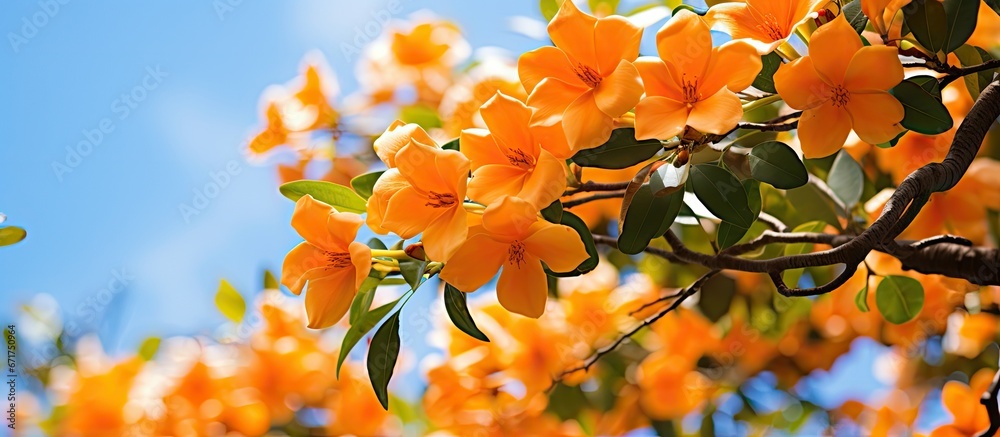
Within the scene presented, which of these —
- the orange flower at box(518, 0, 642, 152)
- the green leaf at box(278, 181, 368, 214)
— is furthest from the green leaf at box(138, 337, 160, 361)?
the orange flower at box(518, 0, 642, 152)

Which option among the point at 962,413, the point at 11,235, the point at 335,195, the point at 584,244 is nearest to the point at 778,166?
the point at 584,244

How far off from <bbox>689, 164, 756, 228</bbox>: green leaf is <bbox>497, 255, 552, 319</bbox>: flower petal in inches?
5.0

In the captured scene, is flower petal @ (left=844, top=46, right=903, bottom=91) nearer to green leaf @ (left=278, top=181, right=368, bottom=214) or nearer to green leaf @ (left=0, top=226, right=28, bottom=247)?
green leaf @ (left=278, top=181, right=368, bottom=214)

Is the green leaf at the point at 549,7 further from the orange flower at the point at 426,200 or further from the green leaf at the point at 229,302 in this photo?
the green leaf at the point at 229,302

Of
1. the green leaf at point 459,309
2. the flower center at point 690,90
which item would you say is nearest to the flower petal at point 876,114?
the flower center at point 690,90

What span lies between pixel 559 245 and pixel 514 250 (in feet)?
0.11

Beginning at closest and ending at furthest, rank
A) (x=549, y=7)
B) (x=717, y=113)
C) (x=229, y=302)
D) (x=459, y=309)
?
(x=717, y=113), (x=459, y=309), (x=549, y=7), (x=229, y=302)

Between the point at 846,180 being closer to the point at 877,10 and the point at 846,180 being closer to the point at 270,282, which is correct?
the point at 877,10

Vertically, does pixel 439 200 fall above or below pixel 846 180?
above

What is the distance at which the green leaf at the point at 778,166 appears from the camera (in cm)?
55

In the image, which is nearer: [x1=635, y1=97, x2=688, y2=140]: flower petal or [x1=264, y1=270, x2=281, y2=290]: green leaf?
[x1=635, y1=97, x2=688, y2=140]: flower petal

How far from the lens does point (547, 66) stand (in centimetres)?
55

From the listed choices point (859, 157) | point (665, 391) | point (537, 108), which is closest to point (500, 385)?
point (665, 391)

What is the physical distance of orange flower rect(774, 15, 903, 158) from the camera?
49cm
